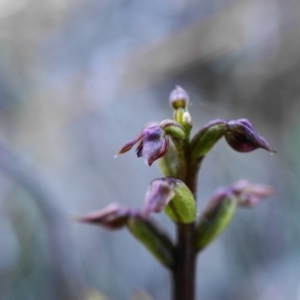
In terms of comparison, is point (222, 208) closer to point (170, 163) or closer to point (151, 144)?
point (170, 163)

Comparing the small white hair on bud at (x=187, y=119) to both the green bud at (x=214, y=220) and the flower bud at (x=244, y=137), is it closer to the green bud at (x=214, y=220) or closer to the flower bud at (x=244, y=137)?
the flower bud at (x=244, y=137)

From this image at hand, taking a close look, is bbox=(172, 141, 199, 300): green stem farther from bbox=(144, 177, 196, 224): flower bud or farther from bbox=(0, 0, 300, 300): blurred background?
bbox=(0, 0, 300, 300): blurred background

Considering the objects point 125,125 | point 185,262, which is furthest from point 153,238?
point 125,125

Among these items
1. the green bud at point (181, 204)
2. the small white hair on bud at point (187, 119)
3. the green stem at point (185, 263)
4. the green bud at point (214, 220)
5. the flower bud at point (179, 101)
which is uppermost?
the flower bud at point (179, 101)

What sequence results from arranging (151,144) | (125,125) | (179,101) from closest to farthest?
(151,144), (179,101), (125,125)

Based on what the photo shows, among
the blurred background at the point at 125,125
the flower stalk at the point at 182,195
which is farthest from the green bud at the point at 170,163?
the blurred background at the point at 125,125

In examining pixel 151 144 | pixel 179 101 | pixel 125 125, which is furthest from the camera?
pixel 125 125

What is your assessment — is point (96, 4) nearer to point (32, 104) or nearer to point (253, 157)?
point (32, 104)
